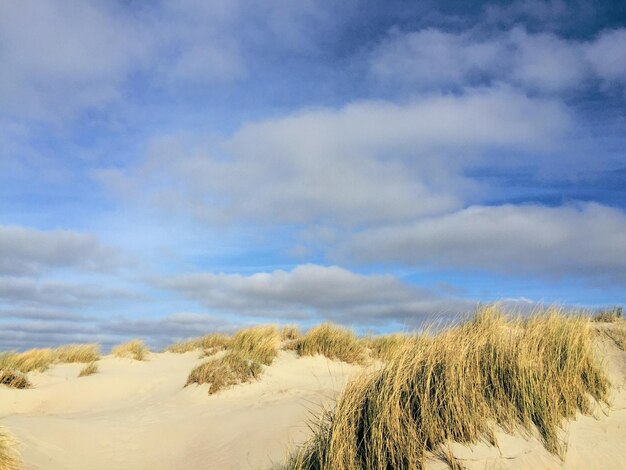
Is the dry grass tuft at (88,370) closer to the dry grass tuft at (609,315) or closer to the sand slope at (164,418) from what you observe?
the sand slope at (164,418)

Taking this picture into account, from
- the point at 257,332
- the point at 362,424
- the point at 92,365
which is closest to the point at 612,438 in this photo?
the point at 362,424

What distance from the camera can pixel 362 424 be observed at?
5.46m

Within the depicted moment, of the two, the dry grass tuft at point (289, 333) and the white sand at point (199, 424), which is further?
the dry grass tuft at point (289, 333)

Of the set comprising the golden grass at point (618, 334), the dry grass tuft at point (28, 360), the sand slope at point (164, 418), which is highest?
the golden grass at point (618, 334)

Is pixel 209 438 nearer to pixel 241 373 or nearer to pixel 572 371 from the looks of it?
pixel 241 373

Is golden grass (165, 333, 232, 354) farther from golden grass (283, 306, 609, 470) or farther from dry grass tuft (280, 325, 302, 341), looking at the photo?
golden grass (283, 306, 609, 470)

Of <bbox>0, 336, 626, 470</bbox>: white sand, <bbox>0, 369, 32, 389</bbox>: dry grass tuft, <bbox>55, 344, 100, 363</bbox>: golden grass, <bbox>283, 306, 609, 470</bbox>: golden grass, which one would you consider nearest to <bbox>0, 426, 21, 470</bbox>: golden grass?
<bbox>0, 336, 626, 470</bbox>: white sand

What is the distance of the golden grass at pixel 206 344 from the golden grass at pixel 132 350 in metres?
1.03

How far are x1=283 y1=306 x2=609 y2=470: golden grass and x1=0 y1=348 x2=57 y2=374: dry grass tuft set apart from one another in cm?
1289

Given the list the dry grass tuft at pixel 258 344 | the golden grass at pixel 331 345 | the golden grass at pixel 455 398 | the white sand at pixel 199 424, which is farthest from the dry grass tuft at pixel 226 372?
the golden grass at pixel 455 398

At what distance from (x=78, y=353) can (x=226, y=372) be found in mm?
9967

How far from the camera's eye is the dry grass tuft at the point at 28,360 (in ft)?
52.1

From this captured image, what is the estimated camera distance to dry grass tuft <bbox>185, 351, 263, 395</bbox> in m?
11.9

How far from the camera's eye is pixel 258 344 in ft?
47.5
